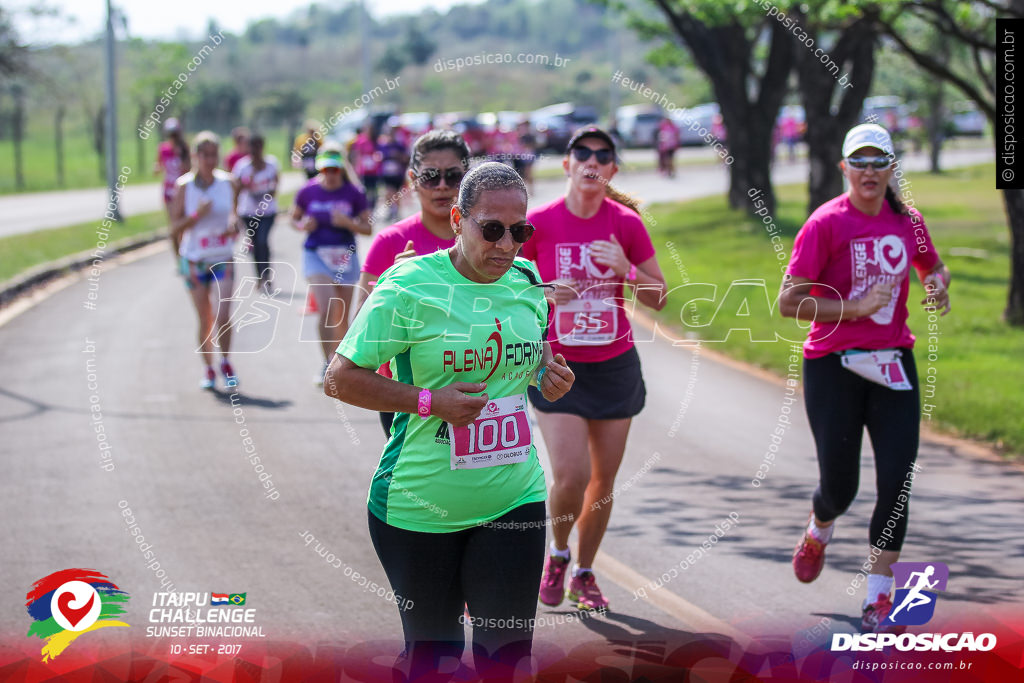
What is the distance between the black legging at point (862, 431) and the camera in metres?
5.12

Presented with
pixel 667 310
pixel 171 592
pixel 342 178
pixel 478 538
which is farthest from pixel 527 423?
pixel 667 310

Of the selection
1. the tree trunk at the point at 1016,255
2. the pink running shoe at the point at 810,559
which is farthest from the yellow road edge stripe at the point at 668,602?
the tree trunk at the point at 1016,255

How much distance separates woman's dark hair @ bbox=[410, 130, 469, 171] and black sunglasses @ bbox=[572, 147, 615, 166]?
0.51m

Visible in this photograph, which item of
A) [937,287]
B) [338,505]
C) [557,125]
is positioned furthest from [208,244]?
[557,125]

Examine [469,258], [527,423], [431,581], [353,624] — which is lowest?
[353,624]

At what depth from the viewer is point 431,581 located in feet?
11.9

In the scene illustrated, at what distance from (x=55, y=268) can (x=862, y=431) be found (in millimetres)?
13622

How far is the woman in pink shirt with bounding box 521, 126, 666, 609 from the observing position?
531 centimetres

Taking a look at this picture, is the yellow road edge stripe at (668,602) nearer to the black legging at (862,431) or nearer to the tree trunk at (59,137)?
the black legging at (862,431)

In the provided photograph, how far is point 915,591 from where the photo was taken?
17.4 feet

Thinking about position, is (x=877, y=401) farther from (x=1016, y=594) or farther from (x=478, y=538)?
(x=478, y=538)

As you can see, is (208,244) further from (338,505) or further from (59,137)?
(59,137)

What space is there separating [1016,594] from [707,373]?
5.78 metres

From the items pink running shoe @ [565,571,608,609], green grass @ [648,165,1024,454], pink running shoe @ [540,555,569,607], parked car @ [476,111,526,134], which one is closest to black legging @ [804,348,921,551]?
pink running shoe @ [565,571,608,609]
